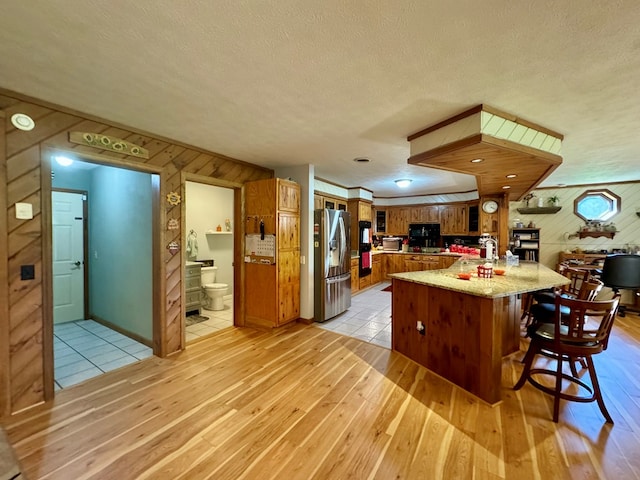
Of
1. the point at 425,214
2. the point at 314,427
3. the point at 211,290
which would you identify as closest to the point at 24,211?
the point at 314,427

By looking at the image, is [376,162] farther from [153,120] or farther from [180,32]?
[180,32]

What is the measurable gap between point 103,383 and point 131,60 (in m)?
2.69

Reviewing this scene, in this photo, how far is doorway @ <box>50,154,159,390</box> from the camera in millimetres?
3191

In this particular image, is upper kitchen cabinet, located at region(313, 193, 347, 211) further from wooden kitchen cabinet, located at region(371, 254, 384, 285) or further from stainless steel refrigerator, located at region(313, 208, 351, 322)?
wooden kitchen cabinet, located at region(371, 254, 384, 285)

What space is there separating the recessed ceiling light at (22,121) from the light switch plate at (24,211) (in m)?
0.59

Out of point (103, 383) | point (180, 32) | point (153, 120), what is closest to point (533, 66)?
point (180, 32)

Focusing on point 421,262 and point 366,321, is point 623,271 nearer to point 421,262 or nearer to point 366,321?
point 421,262

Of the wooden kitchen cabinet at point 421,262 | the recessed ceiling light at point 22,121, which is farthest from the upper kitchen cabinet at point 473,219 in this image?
the recessed ceiling light at point 22,121

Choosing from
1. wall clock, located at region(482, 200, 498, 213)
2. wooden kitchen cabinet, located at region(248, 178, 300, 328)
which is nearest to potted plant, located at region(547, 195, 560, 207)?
wall clock, located at region(482, 200, 498, 213)

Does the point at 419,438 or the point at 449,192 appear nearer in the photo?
the point at 419,438

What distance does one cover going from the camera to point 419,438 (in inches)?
74.7

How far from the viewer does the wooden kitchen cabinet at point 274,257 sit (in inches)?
153

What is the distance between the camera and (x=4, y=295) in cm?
210

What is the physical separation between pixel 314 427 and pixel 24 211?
2.75 meters
